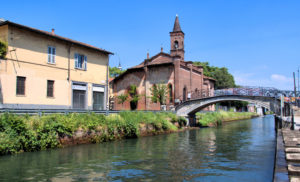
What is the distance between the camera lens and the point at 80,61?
2447cm

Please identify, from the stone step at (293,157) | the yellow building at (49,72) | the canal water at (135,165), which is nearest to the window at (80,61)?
the yellow building at (49,72)

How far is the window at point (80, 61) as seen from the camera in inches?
945

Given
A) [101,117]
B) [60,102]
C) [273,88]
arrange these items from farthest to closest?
[273,88]
[60,102]
[101,117]

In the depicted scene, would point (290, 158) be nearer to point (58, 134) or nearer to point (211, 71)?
point (58, 134)

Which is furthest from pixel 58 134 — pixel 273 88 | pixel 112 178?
pixel 273 88

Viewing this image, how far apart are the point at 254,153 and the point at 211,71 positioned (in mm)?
57277

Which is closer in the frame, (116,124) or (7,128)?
(7,128)

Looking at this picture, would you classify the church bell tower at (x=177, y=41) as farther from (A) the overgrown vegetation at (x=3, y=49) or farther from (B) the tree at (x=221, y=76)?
(A) the overgrown vegetation at (x=3, y=49)

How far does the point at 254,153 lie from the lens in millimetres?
13344

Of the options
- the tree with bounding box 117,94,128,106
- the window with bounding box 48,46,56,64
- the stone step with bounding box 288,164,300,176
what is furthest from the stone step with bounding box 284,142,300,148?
the tree with bounding box 117,94,128,106

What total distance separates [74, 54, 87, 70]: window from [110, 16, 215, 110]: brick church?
35.3 ft

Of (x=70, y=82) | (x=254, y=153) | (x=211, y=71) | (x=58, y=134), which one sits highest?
(x=211, y=71)

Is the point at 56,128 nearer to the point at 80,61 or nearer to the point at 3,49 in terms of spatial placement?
the point at 3,49

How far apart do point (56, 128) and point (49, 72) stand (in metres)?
8.55
